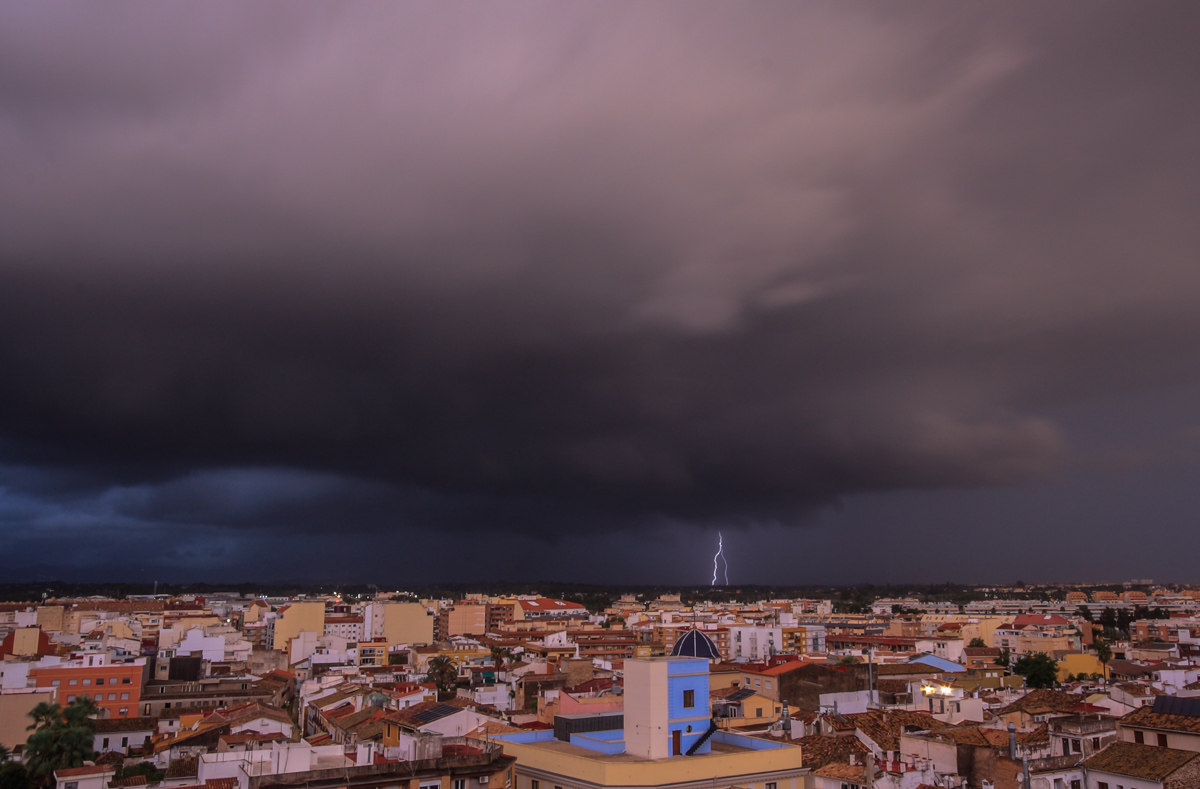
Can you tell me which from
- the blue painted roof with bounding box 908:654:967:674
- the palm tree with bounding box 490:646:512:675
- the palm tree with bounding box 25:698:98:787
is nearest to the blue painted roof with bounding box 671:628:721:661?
the palm tree with bounding box 25:698:98:787

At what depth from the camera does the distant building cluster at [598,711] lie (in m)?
→ 32.6

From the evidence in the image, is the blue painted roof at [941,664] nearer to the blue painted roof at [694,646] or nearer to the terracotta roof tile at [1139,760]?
the terracotta roof tile at [1139,760]

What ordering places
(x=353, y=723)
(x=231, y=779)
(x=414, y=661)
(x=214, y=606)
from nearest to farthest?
(x=231, y=779), (x=353, y=723), (x=414, y=661), (x=214, y=606)

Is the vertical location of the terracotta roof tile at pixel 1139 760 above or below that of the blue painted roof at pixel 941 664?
above

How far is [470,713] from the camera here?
154 feet

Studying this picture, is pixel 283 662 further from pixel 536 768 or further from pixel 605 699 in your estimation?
pixel 536 768

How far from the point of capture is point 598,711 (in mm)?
41156

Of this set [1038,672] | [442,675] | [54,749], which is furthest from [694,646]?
[1038,672]

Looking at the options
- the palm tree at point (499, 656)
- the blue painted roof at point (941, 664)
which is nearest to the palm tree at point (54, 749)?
the palm tree at point (499, 656)

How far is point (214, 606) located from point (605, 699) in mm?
173757

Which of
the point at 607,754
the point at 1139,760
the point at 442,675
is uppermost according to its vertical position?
the point at 607,754

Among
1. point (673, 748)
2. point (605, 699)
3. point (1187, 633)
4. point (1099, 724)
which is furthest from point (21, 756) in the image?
point (1187, 633)

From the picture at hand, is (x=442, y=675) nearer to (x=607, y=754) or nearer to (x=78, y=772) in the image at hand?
(x=78, y=772)

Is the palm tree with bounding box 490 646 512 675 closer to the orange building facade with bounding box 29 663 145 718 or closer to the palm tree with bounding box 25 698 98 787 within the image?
the orange building facade with bounding box 29 663 145 718
